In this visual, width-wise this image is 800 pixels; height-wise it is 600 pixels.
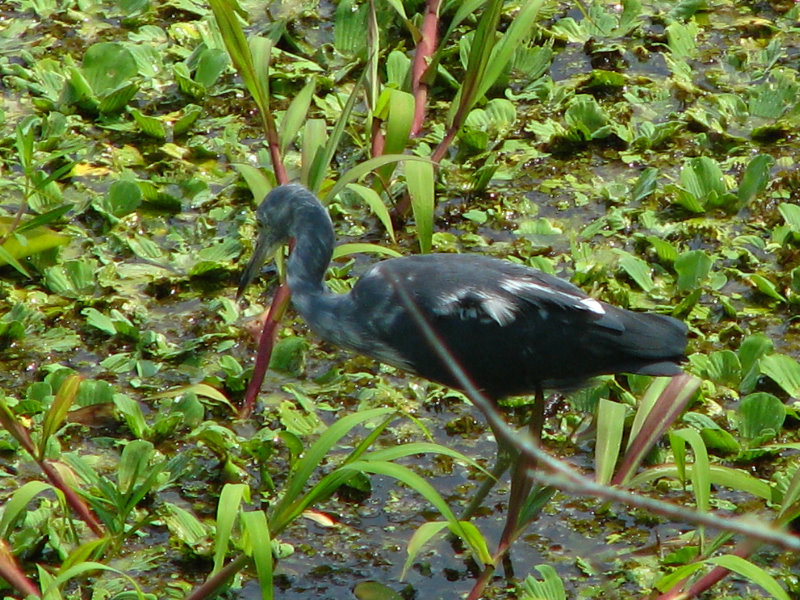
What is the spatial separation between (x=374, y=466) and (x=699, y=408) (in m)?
1.64

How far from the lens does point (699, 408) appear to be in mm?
4012

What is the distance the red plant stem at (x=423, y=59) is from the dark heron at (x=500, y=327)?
1522mm

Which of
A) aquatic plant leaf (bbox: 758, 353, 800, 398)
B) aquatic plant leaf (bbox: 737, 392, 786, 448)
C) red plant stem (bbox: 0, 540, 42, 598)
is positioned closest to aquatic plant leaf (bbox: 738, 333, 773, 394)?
aquatic plant leaf (bbox: 758, 353, 800, 398)

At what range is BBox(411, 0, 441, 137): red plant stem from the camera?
5051 mm

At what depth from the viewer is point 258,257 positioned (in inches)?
157

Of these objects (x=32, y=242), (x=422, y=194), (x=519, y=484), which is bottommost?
(x=519, y=484)

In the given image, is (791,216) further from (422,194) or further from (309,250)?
(309,250)

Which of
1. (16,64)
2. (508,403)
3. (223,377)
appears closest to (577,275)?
(508,403)

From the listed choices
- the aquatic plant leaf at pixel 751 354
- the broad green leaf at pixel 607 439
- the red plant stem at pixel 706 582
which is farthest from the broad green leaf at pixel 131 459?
the aquatic plant leaf at pixel 751 354

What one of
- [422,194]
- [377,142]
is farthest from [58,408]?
[377,142]

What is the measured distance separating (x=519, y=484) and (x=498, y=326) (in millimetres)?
451

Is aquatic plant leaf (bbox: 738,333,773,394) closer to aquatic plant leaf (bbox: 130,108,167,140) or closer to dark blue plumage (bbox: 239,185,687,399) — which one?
dark blue plumage (bbox: 239,185,687,399)

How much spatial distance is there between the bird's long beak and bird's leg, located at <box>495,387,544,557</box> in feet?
3.17

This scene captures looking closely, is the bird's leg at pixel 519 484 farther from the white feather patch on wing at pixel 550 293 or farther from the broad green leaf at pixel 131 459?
the broad green leaf at pixel 131 459
